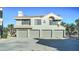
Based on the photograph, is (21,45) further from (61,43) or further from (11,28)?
(61,43)

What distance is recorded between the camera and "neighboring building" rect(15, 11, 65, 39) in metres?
8.40

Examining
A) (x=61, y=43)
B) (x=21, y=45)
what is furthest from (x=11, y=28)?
(x=61, y=43)

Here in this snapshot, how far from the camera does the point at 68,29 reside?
8430 mm

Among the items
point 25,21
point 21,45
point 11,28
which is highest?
point 25,21

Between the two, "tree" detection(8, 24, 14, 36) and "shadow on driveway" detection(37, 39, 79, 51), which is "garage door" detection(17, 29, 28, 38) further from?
"shadow on driveway" detection(37, 39, 79, 51)

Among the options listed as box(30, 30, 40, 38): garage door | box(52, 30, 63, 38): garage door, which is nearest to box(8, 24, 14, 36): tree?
box(30, 30, 40, 38): garage door

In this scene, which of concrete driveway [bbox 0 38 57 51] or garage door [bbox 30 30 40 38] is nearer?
concrete driveway [bbox 0 38 57 51]

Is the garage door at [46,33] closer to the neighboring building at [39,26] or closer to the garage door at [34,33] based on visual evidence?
the neighboring building at [39,26]

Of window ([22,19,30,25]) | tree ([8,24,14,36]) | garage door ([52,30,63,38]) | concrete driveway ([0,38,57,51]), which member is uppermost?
window ([22,19,30,25])

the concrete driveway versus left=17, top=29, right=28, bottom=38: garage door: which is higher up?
left=17, top=29, right=28, bottom=38: garage door

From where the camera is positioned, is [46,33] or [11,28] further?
[46,33]

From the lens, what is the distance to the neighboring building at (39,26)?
27.6ft

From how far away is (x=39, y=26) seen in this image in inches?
333
